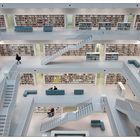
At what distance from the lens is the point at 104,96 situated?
20188 millimetres

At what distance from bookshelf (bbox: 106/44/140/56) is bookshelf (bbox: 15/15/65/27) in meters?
6.12

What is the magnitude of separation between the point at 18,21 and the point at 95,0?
8.71 metres

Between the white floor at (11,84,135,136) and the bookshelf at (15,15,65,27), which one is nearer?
the white floor at (11,84,135,136)

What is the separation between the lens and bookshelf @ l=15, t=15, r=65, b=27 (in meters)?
22.2

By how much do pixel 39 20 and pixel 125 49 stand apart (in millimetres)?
10426

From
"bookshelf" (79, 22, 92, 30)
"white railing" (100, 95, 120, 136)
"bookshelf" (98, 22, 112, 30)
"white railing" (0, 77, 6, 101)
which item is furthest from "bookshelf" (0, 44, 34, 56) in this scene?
"white railing" (100, 95, 120, 136)

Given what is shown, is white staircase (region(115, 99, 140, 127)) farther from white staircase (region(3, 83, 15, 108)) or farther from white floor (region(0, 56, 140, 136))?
white staircase (region(3, 83, 15, 108))

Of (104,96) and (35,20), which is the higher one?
(35,20)

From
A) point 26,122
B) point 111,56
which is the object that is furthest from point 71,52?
point 26,122

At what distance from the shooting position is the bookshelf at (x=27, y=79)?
23.3m

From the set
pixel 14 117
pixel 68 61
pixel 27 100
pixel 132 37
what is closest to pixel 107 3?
pixel 132 37

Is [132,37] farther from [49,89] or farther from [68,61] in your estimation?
[49,89]

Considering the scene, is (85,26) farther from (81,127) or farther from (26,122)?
(26,122)

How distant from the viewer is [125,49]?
23469 mm
